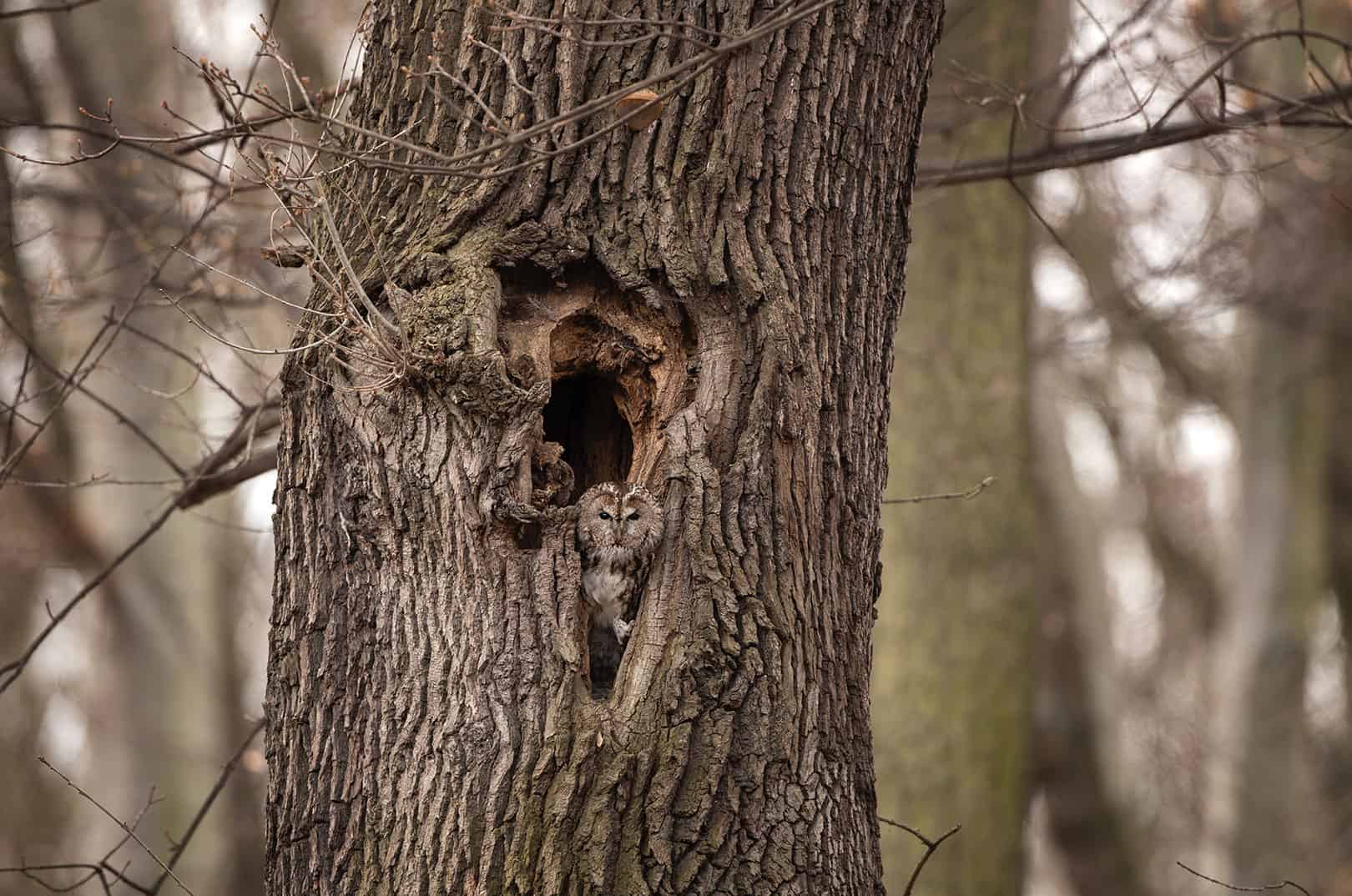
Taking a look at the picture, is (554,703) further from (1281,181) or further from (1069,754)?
(1069,754)

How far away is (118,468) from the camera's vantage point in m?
8.55

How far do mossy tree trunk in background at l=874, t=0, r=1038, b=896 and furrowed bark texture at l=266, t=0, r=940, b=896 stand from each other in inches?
165

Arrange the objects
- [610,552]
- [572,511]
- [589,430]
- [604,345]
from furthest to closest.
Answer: [589,430] → [610,552] → [604,345] → [572,511]

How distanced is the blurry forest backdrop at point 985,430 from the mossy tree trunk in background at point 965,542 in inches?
0.8

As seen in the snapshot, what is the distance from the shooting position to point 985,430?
725 cm

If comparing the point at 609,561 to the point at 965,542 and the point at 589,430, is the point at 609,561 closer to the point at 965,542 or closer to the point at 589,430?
the point at 589,430

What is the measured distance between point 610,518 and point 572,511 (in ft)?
2.10

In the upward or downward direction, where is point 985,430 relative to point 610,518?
upward

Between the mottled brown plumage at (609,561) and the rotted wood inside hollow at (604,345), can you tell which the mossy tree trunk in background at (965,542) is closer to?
the mottled brown plumage at (609,561)

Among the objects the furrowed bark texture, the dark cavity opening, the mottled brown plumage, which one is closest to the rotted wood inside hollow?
the furrowed bark texture

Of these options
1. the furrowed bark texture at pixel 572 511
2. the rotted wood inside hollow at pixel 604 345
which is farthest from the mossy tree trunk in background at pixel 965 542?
the rotted wood inside hollow at pixel 604 345

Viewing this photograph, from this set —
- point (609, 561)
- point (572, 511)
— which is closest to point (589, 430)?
point (609, 561)

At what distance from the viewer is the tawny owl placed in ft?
10.7

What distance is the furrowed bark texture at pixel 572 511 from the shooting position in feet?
8.50
